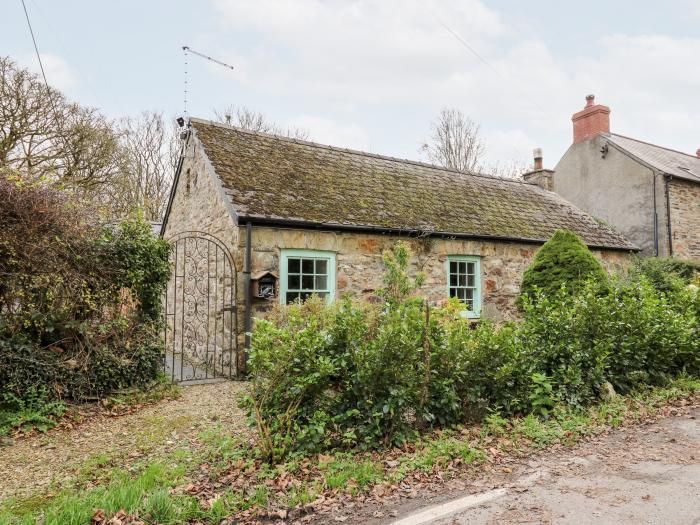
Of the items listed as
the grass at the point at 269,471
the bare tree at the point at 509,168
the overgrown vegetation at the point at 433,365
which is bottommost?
the grass at the point at 269,471

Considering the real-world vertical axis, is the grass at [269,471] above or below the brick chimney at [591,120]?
below

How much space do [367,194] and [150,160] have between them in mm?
17639

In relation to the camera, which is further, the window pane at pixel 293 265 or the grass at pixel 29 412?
the window pane at pixel 293 265

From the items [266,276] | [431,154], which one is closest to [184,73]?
[266,276]

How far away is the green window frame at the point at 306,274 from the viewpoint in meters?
9.18

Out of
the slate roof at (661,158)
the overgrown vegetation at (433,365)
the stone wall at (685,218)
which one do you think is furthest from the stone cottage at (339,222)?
the slate roof at (661,158)

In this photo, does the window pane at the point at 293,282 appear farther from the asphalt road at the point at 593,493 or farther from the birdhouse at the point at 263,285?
the asphalt road at the point at 593,493

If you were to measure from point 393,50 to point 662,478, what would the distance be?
30.5 ft

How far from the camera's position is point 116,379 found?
6.75 meters

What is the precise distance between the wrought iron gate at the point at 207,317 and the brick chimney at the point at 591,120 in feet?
52.4

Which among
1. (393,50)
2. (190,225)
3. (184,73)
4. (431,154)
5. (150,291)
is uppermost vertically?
(431,154)

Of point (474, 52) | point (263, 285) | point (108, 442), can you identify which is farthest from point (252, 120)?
point (108, 442)

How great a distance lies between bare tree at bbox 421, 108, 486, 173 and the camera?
31.0 metres

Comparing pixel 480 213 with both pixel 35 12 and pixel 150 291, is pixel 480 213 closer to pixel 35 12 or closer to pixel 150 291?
pixel 150 291
